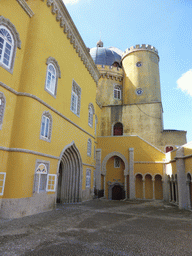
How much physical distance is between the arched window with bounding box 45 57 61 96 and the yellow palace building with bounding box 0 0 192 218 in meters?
0.06

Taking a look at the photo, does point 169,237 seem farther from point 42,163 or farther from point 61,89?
point 61,89

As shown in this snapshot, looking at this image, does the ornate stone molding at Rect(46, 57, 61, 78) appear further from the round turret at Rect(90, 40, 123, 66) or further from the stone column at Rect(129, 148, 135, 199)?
the round turret at Rect(90, 40, 123, 66)

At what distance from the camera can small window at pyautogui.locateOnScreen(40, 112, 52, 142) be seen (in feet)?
31.8

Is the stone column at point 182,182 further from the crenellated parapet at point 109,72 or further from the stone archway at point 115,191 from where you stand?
the crenellated parapet at point 109,72

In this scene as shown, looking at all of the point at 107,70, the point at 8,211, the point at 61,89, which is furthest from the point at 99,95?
the point at 8,211

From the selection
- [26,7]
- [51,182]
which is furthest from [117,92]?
[51,182]

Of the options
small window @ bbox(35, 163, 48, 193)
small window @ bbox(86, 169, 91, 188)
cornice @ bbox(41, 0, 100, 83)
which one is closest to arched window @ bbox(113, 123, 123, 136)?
small window @ bbox(86, 169, 91, 188)

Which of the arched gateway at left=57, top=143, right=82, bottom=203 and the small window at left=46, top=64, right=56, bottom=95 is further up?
the small window at left=46, top=64, right=56, bottom=95

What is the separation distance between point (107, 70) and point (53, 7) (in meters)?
16.8

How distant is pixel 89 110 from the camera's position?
16.7 m

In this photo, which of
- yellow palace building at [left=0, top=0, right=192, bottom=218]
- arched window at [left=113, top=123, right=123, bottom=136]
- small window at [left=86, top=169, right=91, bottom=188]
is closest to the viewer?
yellow palace building at [left=0, top=0, right=192, bottom=218]

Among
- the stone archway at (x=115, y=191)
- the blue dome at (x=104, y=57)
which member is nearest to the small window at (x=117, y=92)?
the blue dome at (x=104, y=57)

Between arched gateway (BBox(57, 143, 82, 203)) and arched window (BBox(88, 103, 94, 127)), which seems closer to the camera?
arched gateway (BBox(57, 143, 82, 203))

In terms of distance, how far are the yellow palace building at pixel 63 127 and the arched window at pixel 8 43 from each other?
43mm
